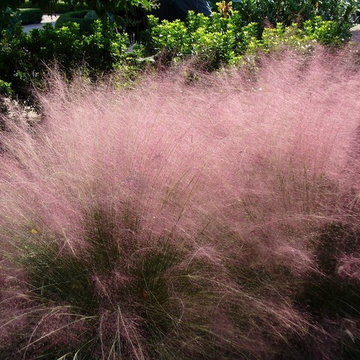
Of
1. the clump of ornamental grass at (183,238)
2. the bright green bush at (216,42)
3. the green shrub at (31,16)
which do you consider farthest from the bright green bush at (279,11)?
the green shrub at (31,16)

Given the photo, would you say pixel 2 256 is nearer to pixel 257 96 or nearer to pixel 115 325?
pixel 115 325

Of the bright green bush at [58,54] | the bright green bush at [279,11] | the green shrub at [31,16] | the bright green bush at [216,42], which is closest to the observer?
the bright green bush at [58,54]

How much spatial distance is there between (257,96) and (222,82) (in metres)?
0.44

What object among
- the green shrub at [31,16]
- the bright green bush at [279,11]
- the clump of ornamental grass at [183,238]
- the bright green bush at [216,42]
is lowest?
the green shrub at [31,16]

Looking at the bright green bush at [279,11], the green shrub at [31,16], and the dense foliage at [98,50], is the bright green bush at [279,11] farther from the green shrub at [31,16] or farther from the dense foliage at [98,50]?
the green shrub at [31,16]

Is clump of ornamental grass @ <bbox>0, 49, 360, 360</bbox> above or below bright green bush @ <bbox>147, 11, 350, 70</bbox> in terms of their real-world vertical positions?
above

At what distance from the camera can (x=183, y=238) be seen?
2553 mm

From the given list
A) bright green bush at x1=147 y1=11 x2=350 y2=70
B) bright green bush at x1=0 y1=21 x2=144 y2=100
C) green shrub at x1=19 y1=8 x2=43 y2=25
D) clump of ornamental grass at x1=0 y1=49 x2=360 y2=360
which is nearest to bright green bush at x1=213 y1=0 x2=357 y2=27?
bright green bush at x1=147 y1=11 x2=350 y2=70

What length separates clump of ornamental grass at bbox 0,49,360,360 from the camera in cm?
244

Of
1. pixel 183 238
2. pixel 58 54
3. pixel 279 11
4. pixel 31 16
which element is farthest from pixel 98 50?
pixel 31 16

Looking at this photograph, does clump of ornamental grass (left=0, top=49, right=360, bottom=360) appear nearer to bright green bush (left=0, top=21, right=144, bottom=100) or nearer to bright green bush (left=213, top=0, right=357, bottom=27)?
bright green bush (left=0, top=21, right=144, bottom=100)

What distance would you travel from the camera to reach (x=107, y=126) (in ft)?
9.75

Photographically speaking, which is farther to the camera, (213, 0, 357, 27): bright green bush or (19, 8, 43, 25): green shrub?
(19, 8, 43, 25): green shrub

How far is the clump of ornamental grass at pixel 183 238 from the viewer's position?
96.0 inches
